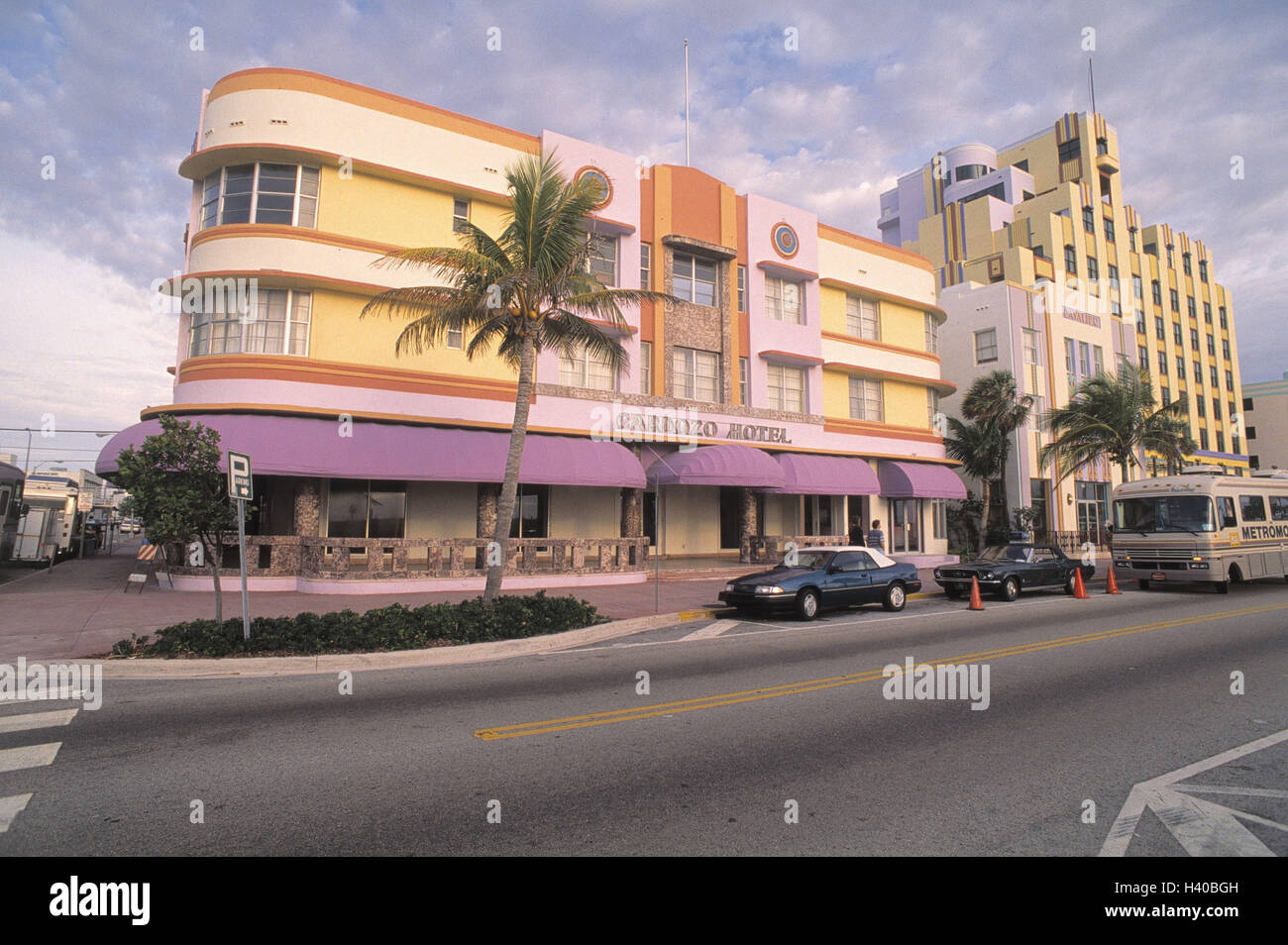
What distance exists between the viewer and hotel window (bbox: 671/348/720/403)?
24.1 m

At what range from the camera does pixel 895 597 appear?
640 inches

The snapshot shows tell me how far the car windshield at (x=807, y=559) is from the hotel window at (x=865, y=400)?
1448 cm

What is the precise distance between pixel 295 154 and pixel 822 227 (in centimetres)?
1935

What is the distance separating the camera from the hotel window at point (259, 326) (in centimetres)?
1823

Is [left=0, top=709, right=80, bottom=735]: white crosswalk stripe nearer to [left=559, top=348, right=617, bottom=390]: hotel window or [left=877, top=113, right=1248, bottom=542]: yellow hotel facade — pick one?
[left=559, top=348, right=617, bottom=390]: hotel window

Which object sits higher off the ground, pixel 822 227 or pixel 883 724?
pixel 822 227

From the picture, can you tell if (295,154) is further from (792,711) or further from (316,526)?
(792,711)

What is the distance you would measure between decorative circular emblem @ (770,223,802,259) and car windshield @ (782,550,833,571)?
49.4ft

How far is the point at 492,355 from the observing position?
2075 cm

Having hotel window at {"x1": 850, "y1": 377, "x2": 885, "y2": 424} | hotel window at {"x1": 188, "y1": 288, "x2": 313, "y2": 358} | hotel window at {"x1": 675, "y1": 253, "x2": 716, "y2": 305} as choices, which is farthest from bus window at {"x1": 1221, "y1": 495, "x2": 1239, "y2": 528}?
hotel window at {"x1": 188, "y1": 288, "x2": 313, "y2": 358}

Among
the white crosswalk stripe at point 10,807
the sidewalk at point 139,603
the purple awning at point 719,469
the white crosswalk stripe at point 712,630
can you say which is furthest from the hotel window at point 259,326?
the white crosswalk stripe at point 10,807

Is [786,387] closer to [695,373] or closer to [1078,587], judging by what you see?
[695,373]

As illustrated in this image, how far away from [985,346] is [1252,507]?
19399 millimetres
